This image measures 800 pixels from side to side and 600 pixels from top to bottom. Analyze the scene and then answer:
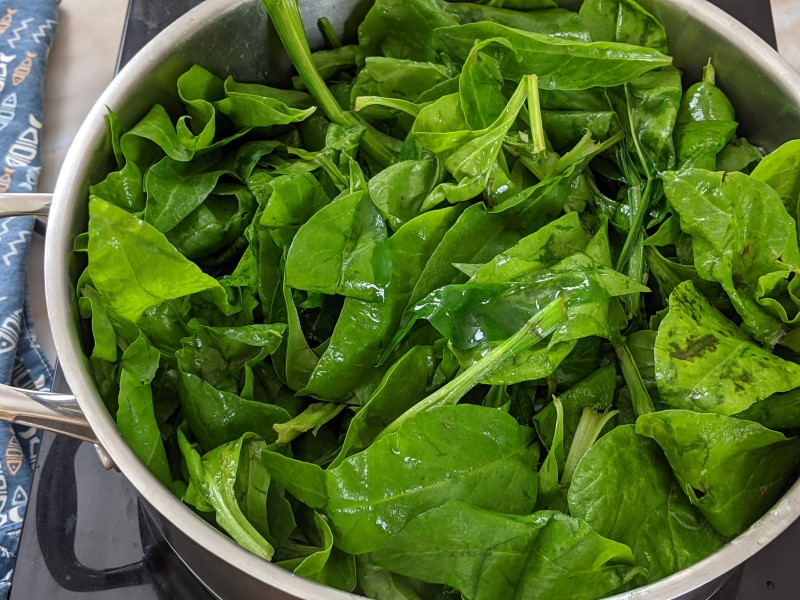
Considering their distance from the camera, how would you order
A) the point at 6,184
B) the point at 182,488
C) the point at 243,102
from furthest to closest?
the point at 6,184, the point at 243,102, the point at 182,488

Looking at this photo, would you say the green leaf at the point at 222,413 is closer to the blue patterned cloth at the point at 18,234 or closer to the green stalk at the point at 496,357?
the green stalk at the point at 496,357

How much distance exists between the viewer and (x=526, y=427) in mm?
521

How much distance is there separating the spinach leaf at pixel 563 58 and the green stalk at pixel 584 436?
Answer: 10.8 inches

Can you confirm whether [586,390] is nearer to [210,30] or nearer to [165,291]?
[165,291]

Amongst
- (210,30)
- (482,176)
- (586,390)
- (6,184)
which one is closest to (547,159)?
(482,176)

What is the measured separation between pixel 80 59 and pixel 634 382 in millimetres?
898

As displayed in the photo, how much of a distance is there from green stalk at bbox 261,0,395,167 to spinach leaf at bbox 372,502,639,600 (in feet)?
1.09

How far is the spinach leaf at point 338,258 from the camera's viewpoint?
0.53 m

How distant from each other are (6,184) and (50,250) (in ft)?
1.47

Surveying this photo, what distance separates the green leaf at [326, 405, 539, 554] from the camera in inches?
18.3

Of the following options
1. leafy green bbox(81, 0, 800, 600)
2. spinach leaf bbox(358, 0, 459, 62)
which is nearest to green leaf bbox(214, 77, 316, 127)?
leafy green bbox(81, 0, 800, 600)

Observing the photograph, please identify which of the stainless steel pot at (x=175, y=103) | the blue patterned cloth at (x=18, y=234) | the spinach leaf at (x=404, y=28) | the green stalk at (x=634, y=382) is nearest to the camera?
the stainless steel pot at (x=175, y=103)

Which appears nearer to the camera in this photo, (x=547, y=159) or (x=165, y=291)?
(x=165, y=291)

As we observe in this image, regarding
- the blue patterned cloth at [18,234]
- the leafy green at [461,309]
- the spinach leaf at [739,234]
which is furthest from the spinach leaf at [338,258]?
the blue patterned cloth at [18,234]
